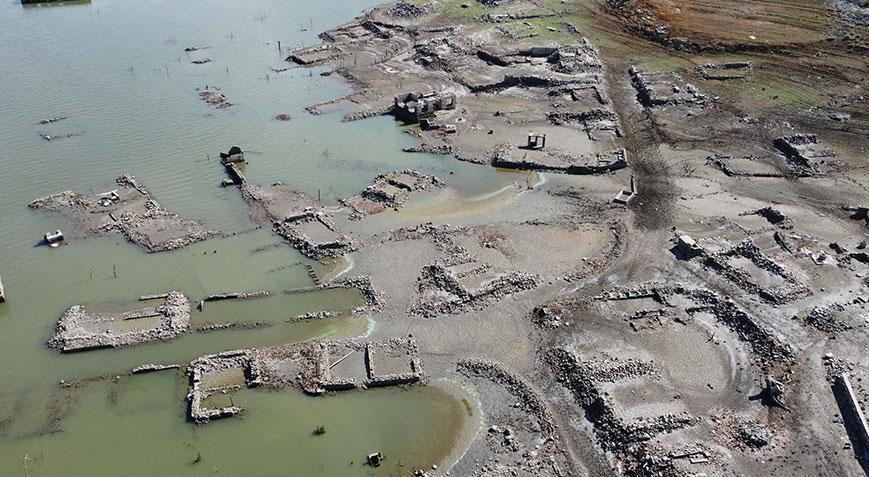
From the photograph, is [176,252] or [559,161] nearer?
[176,252]

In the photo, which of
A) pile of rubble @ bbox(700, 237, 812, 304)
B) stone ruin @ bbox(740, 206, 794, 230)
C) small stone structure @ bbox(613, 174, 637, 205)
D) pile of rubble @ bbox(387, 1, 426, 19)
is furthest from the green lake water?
stone ruin @ bbox(740, 206, 794, 230)

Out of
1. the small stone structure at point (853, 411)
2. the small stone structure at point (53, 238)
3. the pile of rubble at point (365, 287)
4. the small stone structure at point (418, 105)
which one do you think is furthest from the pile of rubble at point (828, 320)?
the small stone structure at point (53, 238)

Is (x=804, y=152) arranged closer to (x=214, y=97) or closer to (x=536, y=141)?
(x=536, y=141)

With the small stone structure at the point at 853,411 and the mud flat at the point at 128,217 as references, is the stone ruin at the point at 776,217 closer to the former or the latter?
the small stone structure at the point at 853,411

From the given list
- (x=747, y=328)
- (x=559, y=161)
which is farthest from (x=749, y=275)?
(x=559, y=161)

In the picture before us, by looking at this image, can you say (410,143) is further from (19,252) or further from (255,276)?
(19,252)

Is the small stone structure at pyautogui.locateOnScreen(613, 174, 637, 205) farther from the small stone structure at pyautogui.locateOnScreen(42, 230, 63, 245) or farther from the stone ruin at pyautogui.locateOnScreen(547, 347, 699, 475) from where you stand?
the small stone structure at pyautogui.locateOnScreen(42, 230, 63, 245)

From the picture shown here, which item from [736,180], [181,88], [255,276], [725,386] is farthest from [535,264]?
[181,88]
